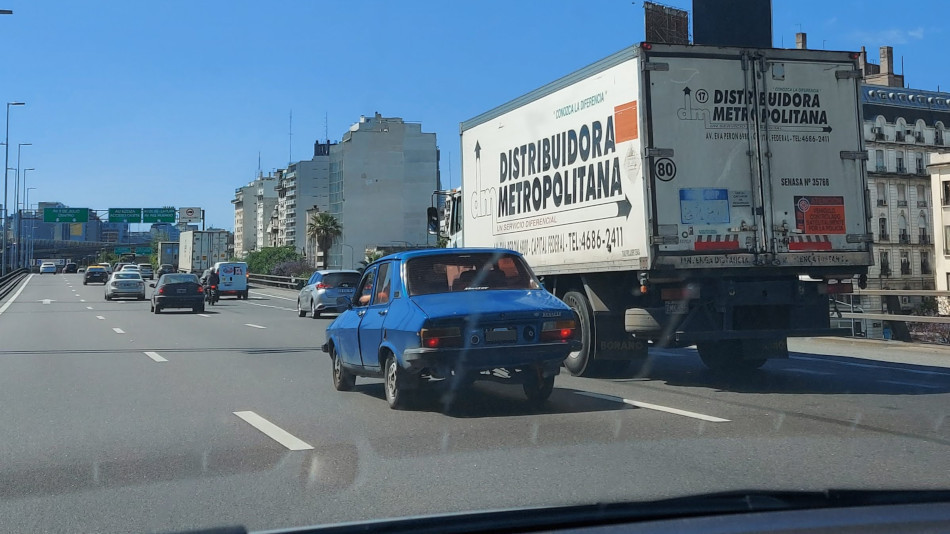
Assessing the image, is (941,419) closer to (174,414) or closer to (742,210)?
(742,210)

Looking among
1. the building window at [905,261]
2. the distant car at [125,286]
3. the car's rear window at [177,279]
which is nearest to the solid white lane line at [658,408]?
the car's rear window at [177,279]

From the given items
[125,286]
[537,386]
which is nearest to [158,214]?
[125,286]

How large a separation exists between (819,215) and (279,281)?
54839 millimetres

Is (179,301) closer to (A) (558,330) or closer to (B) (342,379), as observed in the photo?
(B) (342,379)

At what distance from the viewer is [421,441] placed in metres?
7.83

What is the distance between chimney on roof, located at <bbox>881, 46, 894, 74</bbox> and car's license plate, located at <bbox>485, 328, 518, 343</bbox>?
8624 centimetres

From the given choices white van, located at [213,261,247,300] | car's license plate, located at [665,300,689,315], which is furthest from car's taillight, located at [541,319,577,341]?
white van, located at [213,261,247,300]

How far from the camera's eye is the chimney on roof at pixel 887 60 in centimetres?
8531

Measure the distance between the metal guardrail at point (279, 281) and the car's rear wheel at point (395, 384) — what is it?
43.9m

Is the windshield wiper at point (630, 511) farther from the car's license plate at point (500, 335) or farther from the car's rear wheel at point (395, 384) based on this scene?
the car's rear wheel at point (395, 384)

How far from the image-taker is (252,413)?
963 centimetres

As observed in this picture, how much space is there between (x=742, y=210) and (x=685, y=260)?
0.95 meters

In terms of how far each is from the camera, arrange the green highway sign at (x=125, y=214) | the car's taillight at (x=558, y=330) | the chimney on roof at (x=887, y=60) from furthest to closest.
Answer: the green highway sign at (x=125, y=214)
the chimney on roof at (x=887, y=60)
the car's taillight at (x=558, y=330)

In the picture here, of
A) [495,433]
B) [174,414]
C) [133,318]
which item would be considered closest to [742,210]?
[495,433]
